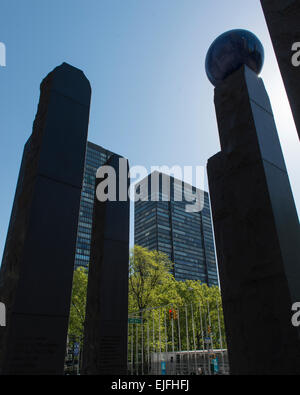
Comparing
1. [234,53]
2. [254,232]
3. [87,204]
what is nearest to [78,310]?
[254,232]

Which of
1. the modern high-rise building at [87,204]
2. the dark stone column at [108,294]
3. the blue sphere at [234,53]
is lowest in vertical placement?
the dark stone column at [108,294]

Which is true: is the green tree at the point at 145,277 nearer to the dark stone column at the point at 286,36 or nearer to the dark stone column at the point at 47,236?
the dark stone column at the point at 47,236

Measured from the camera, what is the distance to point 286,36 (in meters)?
4.72

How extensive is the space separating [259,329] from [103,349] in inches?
184

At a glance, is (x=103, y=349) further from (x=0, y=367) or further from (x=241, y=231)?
(x=241, y=231)

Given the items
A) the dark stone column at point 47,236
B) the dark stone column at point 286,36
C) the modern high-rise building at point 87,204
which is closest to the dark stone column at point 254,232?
the dark stone column at point 286,36

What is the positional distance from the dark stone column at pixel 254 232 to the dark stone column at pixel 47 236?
124 inches

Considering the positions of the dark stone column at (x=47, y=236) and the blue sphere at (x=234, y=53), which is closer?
the dark stone column at (x=47, y=236)

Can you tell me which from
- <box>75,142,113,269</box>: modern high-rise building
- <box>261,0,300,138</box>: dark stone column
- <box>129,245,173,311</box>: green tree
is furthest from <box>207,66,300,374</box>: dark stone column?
<box>75,142,113,269</box>: modern high-rise building

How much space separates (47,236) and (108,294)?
3948 mm

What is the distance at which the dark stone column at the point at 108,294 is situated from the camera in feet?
26.6

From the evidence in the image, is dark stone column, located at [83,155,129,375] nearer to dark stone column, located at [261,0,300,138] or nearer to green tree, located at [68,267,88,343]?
dark stone column, located at [261,0,300,138]

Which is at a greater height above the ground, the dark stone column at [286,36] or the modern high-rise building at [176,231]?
the modern high-rise building at [176,231]

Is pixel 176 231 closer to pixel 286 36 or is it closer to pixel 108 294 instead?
pixel 108 294
